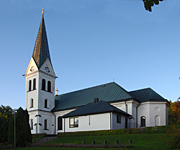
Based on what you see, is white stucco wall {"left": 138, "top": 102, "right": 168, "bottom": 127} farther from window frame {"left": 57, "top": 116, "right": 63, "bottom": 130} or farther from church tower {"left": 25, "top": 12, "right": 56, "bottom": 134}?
church tower {"left": 25, "top": 12, "right": 56, "bottom": 134}

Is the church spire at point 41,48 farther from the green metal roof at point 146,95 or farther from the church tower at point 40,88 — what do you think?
the green metal roof at point 146,95

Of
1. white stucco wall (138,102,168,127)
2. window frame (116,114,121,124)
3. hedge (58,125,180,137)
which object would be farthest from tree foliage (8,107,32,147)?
white stucco wall (138,102,168,127)

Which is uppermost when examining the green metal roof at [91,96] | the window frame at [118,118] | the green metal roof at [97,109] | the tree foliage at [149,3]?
the tree foliage at [149,3]

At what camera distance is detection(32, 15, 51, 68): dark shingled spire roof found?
4403 cm

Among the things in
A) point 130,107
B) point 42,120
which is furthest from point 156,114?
point 42,120

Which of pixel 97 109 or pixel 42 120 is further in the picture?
pixel 42 120

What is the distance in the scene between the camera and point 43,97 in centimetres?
4241

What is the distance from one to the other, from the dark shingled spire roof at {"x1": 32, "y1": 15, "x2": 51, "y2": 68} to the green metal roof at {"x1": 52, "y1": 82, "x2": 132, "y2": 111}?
853 centimetres

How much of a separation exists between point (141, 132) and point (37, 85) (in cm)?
2365

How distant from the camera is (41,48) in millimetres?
45094

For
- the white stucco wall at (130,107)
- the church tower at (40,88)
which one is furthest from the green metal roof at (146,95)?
the church tower at (40,88)

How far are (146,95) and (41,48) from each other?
22214mm

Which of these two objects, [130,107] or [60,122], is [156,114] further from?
[60,122]

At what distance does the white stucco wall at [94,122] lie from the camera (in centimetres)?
2898
